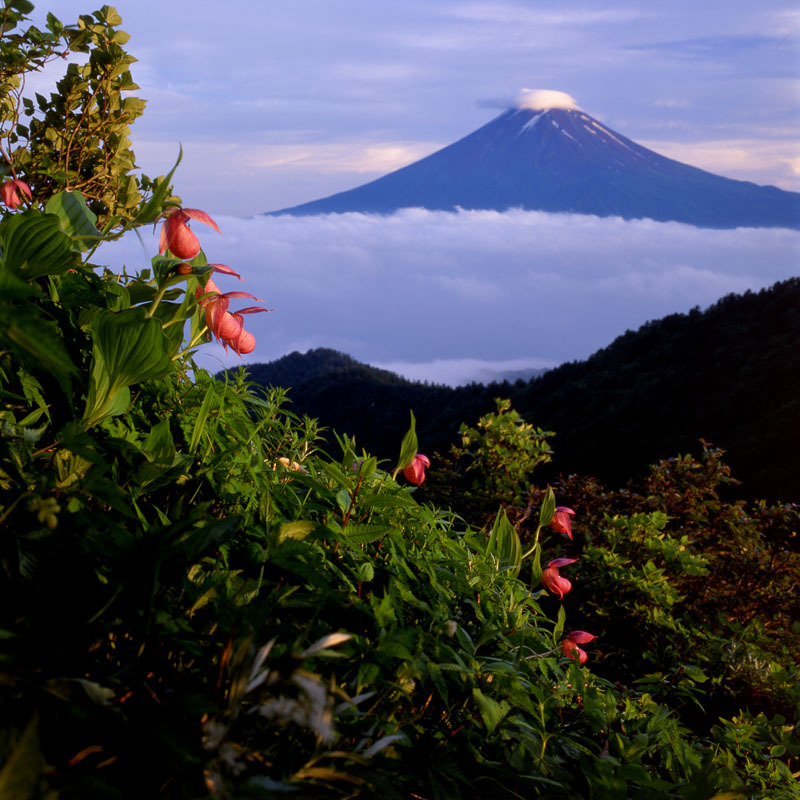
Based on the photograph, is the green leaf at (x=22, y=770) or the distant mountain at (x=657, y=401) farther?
the distant mountain at (x=657, y=401)

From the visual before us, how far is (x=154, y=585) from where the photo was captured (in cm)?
84

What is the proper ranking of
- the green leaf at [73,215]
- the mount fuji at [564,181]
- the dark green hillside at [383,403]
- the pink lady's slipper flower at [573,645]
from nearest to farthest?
the green leaf at [73,215]
the pink lady's slipper flower at [573,645]
the dark green hillside at [383,403]
the mount fuji at [564,181]

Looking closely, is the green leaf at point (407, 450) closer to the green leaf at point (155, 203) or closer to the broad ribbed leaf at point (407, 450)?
the broad ribbed leaf at point (407, 450)

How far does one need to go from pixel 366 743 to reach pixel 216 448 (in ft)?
2.41

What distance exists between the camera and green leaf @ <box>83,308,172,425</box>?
1173 mm

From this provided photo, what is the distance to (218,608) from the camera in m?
0.87

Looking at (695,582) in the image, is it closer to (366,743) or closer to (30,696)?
(366,743)

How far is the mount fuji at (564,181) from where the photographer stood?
124688 mm

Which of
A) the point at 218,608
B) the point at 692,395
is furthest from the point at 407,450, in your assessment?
the point at 692,395

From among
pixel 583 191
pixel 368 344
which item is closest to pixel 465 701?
pixel 583 191

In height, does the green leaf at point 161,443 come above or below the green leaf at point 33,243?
below

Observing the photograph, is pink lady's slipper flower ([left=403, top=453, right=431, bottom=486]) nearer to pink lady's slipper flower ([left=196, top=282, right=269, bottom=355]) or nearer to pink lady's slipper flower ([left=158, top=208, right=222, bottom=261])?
pink lady's slipper flower ([left=196, top=282, right=269, bottom=355])

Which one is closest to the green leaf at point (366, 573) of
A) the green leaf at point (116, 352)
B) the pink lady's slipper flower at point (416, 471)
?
the green leaf at point (116, 352)

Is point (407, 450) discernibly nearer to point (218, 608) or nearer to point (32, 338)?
point (218, 608)
